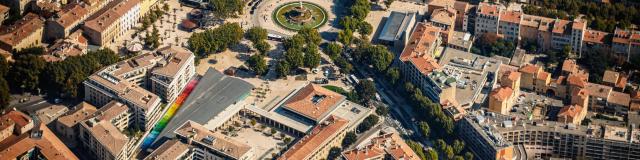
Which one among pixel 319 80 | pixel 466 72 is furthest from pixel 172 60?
pixel 466 72

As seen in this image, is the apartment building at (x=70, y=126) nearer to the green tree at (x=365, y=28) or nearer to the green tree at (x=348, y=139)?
the green tree at (x=348, y=139)

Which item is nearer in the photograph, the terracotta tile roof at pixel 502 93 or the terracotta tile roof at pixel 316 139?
the terracotta tile roof at pixel 316 139

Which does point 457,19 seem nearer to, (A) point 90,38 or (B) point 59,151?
(A) point 90,38

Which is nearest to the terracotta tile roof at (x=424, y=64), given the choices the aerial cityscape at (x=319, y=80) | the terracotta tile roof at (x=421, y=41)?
the aerial cityscape at (x=319, y=80)

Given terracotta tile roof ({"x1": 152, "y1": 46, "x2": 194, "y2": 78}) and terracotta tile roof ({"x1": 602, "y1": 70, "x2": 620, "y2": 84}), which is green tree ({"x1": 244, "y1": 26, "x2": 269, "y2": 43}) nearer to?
terracotta tile roof ({"x1": 152, "y1": 46, "x2": 194, "y2": 78})

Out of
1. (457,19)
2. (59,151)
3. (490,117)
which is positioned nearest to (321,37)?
(457,19)

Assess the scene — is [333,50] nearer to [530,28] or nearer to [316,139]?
[316,139]
